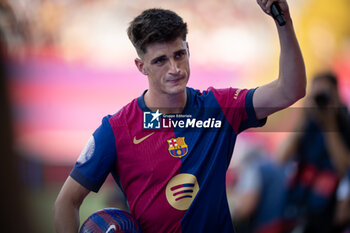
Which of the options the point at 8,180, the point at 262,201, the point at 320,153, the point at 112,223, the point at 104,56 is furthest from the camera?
the point at 104,56

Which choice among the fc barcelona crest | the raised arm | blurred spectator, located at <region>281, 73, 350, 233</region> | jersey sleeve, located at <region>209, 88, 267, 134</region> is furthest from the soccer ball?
blurred spectator, located at <region>281, 73, 350, 233</region>

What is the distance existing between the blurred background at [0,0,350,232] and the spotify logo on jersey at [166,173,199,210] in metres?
6.46

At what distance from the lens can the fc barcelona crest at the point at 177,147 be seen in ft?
7.60

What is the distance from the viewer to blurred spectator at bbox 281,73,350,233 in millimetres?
3707

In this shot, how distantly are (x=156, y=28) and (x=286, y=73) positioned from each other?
646mm

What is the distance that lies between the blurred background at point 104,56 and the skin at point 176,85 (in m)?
6.37

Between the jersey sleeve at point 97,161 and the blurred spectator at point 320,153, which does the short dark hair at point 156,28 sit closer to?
the jersey sleeve at point 97,161

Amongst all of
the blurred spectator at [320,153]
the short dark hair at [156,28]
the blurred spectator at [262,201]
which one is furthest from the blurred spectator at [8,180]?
the blurred spectator at [262,201]

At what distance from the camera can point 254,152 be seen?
189 inches

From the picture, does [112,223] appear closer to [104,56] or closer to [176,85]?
[176,85]

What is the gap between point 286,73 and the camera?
2145 millimetres

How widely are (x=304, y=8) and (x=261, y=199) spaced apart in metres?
5.32

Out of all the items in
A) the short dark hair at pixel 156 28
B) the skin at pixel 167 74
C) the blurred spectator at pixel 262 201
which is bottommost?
the blurred spectator at pixel 262 201

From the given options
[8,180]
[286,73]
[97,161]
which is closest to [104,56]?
[97,161]
